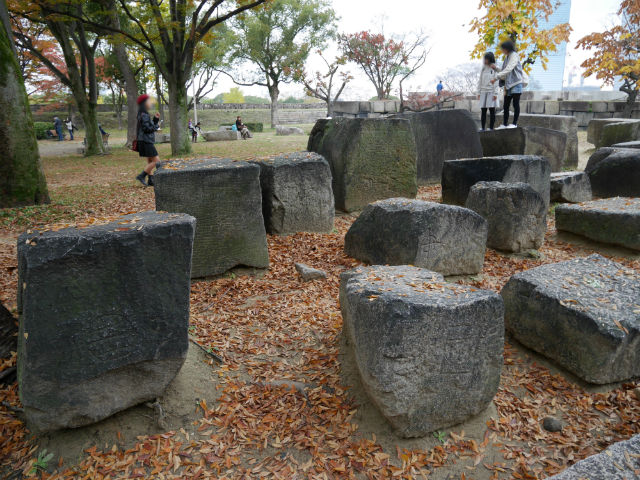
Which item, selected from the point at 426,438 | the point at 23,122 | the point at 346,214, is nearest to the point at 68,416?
the point at 426,438

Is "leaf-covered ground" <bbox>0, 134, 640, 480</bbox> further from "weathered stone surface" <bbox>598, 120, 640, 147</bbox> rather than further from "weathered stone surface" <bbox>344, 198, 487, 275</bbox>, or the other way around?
"weathered stone surface" <bbox>598, 120, 640, 147</bbox>

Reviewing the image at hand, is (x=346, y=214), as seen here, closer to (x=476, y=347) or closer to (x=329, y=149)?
(x=329, y=149)

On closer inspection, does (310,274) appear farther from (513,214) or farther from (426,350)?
(513,214)

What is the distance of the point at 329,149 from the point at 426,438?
483cm

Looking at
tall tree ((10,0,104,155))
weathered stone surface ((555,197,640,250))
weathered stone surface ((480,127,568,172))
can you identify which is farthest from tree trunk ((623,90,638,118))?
tall tree ((10,0,104,155))

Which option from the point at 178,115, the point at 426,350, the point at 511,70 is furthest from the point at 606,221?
the point at 178,115

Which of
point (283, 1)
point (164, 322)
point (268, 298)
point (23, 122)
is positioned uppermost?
point (283, 1)

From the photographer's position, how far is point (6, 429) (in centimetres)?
240

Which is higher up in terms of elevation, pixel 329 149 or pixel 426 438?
pixel 329 149

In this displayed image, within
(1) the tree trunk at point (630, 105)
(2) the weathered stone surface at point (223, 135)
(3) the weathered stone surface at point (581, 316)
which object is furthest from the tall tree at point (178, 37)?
(1) the tree trunk at point (630, 105)

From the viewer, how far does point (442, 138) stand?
319 inches

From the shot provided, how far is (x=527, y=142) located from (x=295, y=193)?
15.7 ft

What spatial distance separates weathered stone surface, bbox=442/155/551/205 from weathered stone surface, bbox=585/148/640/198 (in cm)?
148

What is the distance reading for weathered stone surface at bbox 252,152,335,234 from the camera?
17.2 ft
